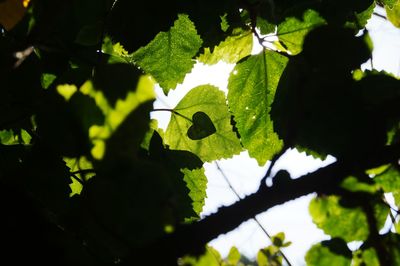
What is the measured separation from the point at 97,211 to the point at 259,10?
78cm

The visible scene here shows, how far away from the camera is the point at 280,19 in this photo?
1.11 m

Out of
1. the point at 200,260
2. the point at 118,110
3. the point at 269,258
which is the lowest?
the point at 200,260

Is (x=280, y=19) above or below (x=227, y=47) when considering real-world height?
below

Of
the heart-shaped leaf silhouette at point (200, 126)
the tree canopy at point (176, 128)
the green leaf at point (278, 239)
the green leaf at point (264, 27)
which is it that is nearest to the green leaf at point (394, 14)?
Result: the tree canopy at point (176, 128)

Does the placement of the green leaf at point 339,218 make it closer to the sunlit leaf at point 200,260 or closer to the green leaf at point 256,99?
the sunlit leaf at point 200,260

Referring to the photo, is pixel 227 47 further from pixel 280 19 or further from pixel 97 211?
pixel 97 211

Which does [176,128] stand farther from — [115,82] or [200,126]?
[115,82]

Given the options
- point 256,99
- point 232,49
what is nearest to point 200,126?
point 256,99

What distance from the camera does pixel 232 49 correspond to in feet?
4.36

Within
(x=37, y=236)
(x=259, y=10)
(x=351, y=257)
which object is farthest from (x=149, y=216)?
(x=259, y=10)

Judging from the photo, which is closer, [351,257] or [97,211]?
[97,211]

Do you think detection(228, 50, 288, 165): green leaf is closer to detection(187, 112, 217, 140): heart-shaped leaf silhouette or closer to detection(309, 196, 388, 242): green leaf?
detection(187, 112, 217, 140): heart-shaped leaf silhouette

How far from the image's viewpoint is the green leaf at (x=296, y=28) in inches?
42.3

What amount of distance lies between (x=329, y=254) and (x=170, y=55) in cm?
71
